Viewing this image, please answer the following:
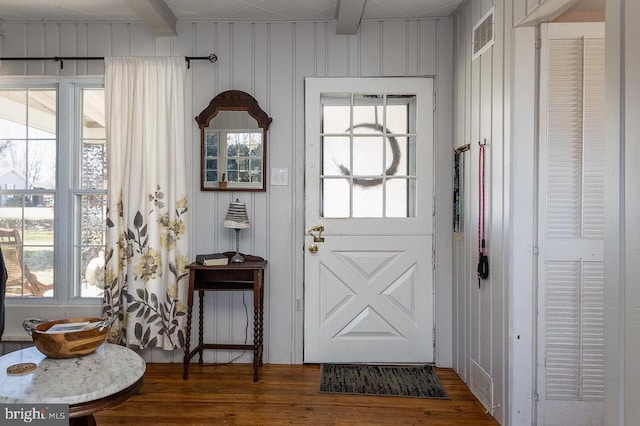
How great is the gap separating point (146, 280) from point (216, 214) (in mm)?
741

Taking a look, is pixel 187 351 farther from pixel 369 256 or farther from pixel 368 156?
pixel 368 156

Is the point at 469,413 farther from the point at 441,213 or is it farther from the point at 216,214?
the point at 216,214

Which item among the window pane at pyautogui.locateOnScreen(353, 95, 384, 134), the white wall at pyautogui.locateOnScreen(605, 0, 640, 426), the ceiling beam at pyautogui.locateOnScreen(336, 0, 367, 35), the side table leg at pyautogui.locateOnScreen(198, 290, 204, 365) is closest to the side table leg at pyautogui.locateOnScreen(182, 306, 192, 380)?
the side table leg at pyautogui.locateOnScreen(198, 290, 204, 365)

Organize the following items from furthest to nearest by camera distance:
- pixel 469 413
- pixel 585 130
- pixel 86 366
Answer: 1. pixel 469 413
2. pixel 585 130
3. pixel 86 366

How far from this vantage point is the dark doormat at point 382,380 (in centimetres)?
278

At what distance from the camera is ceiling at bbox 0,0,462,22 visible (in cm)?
296

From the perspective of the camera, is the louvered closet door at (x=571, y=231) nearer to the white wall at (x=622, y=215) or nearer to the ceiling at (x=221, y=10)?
the white wall at (x=622, y=215)

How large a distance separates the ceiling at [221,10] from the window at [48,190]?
0.51m

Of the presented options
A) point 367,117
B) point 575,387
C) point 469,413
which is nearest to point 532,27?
point 367,117

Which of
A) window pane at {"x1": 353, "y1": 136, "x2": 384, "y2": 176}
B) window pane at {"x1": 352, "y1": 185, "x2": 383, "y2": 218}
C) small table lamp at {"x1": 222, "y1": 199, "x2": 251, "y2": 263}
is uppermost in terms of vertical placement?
window pane at {"x1": 353, "y1": 136, "x2": 384, "y2": 176}

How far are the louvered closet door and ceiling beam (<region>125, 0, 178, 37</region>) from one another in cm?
250

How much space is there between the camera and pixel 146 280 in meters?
3.19

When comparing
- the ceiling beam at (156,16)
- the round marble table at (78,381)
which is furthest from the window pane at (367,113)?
the round marble table at (78,381)

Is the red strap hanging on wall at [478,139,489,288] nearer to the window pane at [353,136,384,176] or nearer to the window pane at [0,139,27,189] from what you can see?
the window pane at [353,136,384,176]
